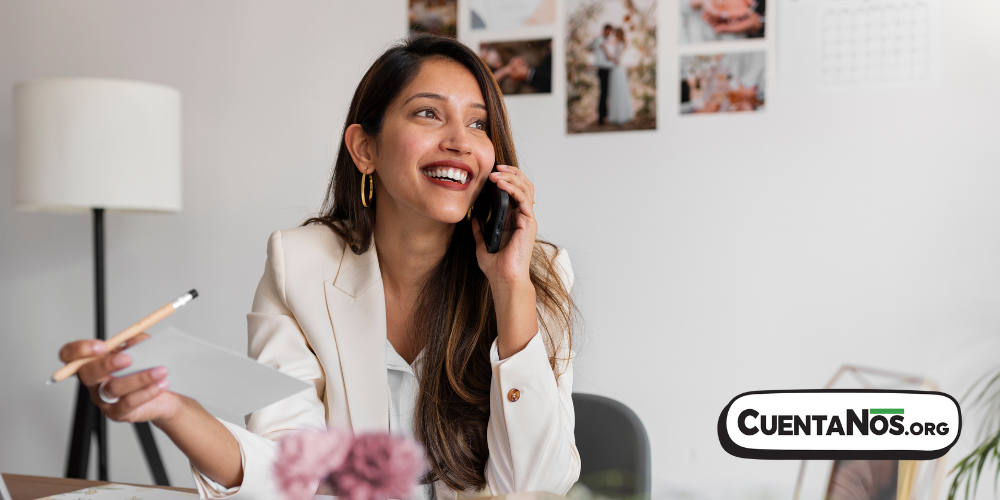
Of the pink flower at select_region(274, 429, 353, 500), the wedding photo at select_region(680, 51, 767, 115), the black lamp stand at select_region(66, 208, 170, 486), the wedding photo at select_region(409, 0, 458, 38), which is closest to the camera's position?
the pink flower at select_region(274, 429, 353, 500)

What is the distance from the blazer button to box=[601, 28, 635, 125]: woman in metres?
1.19

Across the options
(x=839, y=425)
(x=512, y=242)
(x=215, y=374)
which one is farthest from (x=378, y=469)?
(x=512, y=242)

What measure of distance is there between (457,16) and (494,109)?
3.50 feet

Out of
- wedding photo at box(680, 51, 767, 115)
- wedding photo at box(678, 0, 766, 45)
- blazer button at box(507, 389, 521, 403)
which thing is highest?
wedding photo at box(678, 0, 766, 45)

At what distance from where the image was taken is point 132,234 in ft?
7.88

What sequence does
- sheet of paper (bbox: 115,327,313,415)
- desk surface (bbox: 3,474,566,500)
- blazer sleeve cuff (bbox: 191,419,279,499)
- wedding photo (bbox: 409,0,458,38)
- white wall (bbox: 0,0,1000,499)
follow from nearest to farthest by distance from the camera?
sheet of paper (bbox: 115,327,313,415) → blazer sleeve cuff (bbox: 191,419,279,499) → desk surface (bbox: 3,474,566,500) → white wall (bbox: 0,0,1000,499) → wedding photo (bbox: 409,0,458,38)

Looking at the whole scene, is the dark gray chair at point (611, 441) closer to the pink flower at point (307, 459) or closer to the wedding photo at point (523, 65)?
the pink flower at point (307, 459)

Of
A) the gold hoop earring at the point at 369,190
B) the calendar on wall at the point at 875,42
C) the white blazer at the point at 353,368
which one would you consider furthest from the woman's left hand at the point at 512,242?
the calendar on wall at the point at 875,42

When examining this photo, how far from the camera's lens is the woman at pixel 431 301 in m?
1.02

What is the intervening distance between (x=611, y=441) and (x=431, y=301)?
0.37 metres

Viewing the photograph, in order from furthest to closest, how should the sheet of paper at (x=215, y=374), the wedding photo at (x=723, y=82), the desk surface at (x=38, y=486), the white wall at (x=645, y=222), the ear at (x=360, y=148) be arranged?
the wedding photo at (x=723, y=82)
the white wall at (x=645, y=222)
the ear at (x=360, y=148)
the desk surface at (x=38, y=486)
the sheet of paper at (x=215, y=374)

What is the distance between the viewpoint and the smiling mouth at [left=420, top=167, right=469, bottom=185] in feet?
3.61

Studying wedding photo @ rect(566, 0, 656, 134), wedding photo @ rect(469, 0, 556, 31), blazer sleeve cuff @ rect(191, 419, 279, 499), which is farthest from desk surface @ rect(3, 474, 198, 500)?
wedding photo @ rect(469, 0, 556, 31)

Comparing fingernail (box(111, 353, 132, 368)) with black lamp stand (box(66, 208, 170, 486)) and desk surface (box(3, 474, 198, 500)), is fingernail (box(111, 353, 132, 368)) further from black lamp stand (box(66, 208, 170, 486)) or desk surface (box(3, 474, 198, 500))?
black lamp stand (box(66, 208, 170, 486))
